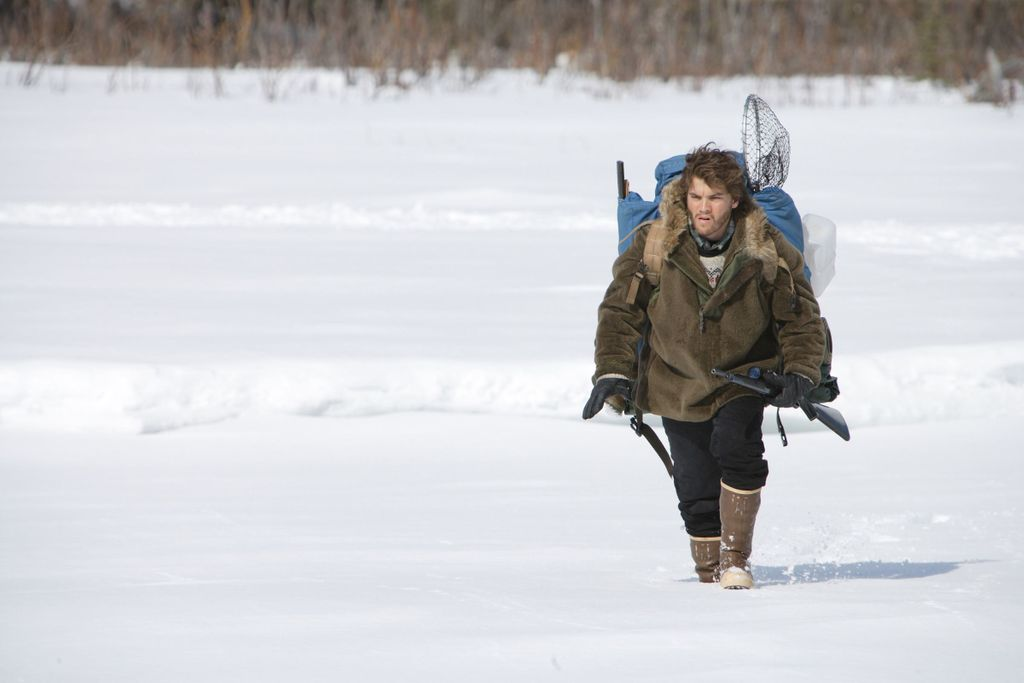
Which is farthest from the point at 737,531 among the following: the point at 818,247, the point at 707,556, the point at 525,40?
the point at 525,40

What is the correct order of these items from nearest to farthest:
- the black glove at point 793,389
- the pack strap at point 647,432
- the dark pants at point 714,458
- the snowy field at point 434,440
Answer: the snowy field at point 434,440
the black glove at point 793,389
the dark pants at point 714,458
the pack strap at point 647,432

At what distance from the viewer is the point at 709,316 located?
3357 millimetres

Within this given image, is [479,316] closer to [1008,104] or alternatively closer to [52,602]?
[52,602]

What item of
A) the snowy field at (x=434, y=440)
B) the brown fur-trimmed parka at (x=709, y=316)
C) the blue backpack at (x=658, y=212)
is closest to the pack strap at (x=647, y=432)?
the brown fur-trimmed parka at (x=709, y=316)

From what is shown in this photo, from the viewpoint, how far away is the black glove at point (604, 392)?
3.32 m

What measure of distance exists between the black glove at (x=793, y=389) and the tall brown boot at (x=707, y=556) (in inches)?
19.2

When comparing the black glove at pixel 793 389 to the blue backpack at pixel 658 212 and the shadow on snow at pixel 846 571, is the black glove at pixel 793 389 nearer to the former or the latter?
the blue backpack at pixel 658 212

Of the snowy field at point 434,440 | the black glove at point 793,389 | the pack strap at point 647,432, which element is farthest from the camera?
the pack strap at point 647,432

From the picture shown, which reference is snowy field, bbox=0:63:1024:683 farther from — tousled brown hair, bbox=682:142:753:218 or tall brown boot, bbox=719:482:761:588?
tousled brown hair, bbox=682:142:753:218

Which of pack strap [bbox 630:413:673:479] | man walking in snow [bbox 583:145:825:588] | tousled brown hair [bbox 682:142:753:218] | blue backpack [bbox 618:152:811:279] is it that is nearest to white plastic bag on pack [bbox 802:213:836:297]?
blue backpack [bbox 618:152:811:279]

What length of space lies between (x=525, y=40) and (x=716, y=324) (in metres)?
15.9

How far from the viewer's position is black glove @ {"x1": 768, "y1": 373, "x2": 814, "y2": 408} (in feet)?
10.8

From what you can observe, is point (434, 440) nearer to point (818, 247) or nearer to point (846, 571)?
point (846, 571)

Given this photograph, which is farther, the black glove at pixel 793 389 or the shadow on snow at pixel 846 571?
the shadow on snow at pixel 846 571
